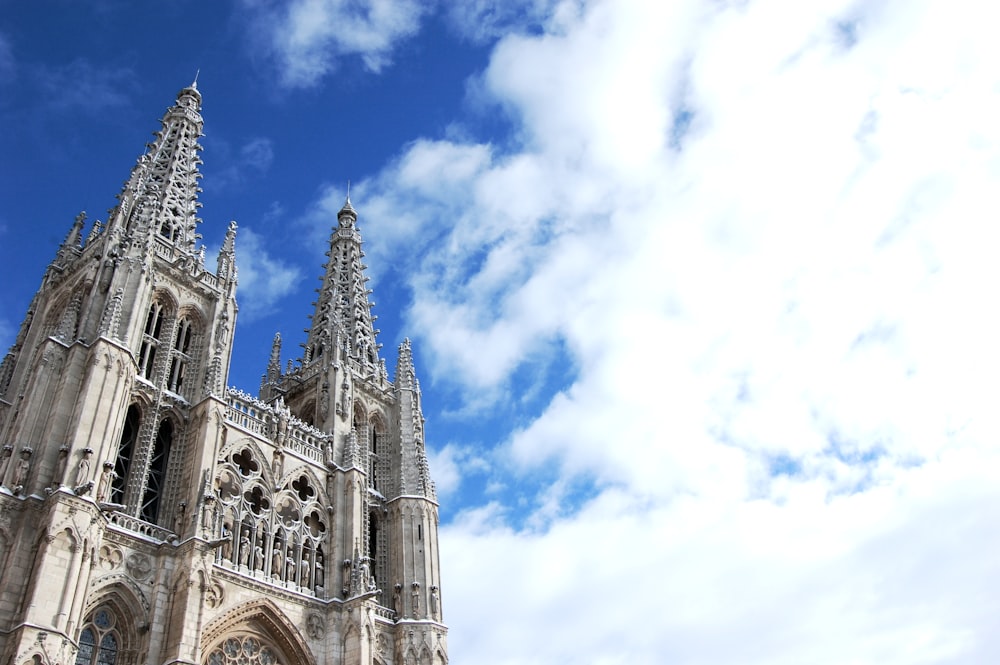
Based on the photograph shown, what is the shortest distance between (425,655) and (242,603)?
8162 millimetres

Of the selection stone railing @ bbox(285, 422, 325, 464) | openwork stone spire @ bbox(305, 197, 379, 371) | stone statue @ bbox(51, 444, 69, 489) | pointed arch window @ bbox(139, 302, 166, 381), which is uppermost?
openwork stone spire @ bbox(305, 197, 379, 371)

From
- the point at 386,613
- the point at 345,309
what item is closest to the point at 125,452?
the point at 386,613

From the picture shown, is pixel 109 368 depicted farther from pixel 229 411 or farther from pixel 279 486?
pixel 279 486

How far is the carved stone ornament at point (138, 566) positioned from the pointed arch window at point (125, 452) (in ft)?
8.30

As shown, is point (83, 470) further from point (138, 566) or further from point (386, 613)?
point (386, 613)

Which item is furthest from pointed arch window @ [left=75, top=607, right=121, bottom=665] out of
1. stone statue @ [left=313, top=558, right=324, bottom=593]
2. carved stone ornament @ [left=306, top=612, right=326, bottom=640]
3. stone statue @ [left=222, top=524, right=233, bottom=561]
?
stone statue @ [left=313, top=558, right=324, bottom=593]

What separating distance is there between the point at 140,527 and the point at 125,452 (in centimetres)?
348

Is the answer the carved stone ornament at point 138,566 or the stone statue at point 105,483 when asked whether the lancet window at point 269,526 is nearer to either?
the carved stone ornament at point 138,566

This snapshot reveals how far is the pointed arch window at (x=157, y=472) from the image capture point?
2927cm

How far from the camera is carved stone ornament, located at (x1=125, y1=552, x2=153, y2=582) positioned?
26.1m

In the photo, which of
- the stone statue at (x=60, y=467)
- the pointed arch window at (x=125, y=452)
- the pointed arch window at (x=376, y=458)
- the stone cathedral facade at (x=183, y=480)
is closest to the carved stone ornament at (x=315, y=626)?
the stone cathedral facade at (x=183, y=480)

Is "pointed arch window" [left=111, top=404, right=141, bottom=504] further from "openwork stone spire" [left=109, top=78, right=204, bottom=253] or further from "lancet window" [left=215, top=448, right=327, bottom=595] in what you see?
"openwork stone spire" [left=109, top=78, right=204, bottom=253]

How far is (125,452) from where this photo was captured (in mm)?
29422

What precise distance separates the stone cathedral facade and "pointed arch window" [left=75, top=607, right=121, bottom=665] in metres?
0.05
